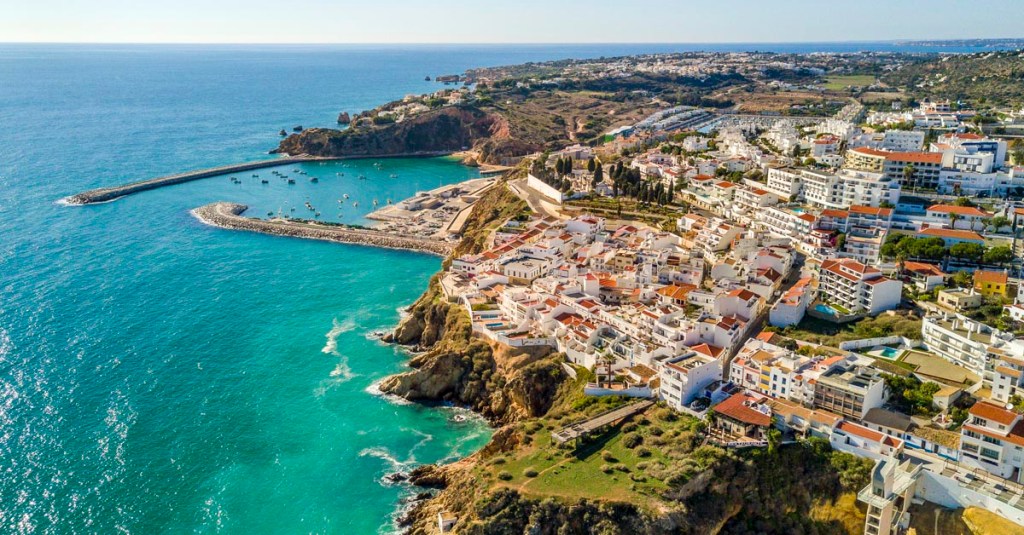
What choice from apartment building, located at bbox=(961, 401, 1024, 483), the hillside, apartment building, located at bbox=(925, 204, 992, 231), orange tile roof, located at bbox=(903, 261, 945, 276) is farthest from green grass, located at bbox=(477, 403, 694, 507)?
the hillside

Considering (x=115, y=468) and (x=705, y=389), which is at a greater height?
(x=705, y=389)

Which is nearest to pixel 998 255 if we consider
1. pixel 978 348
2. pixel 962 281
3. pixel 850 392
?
pixel 962 281

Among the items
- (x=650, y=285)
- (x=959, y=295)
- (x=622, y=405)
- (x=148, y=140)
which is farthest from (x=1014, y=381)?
(x=148, y=140)

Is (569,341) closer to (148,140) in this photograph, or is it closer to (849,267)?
(849,267)

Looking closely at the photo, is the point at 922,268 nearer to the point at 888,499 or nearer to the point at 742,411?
the point at 742,411

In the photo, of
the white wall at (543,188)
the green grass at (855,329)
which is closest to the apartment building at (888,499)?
the green grass at (855,329)

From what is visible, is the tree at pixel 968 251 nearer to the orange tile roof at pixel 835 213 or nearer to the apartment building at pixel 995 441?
the orange tile roof at pixel 835 213
